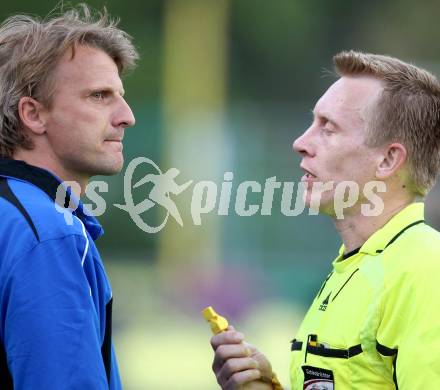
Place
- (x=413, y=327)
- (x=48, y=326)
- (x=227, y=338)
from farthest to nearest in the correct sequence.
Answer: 1. (x=227, y=338)
2. (x=413, y=327)
3. (x=48, y=326)

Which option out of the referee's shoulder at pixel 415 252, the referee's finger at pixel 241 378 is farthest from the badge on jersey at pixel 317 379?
the referee's shoulder at pixel 415 252

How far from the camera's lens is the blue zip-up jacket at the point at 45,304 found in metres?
2.23

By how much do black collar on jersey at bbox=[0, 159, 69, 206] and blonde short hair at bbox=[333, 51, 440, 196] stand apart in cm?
99

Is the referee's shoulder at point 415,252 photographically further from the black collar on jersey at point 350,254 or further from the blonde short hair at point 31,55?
the blonde short hair at point 31,55

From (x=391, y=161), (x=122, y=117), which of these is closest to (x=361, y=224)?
(x=391, y=161)

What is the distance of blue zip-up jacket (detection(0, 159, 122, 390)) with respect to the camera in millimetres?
2232

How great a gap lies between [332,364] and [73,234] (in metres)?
0.81

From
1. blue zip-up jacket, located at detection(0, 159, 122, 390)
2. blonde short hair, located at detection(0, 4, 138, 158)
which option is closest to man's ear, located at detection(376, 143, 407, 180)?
blonde short hair, located at detection(0, 4, 138, 158)

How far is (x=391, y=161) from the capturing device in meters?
2.85

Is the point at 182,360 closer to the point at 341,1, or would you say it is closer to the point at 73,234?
the point at 341,1

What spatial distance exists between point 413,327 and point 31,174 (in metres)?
1.08

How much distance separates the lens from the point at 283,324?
8852 millimetres

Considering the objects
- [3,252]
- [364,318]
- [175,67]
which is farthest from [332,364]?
[175,67]

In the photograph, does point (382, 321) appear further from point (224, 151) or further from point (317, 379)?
point (224, 151)
